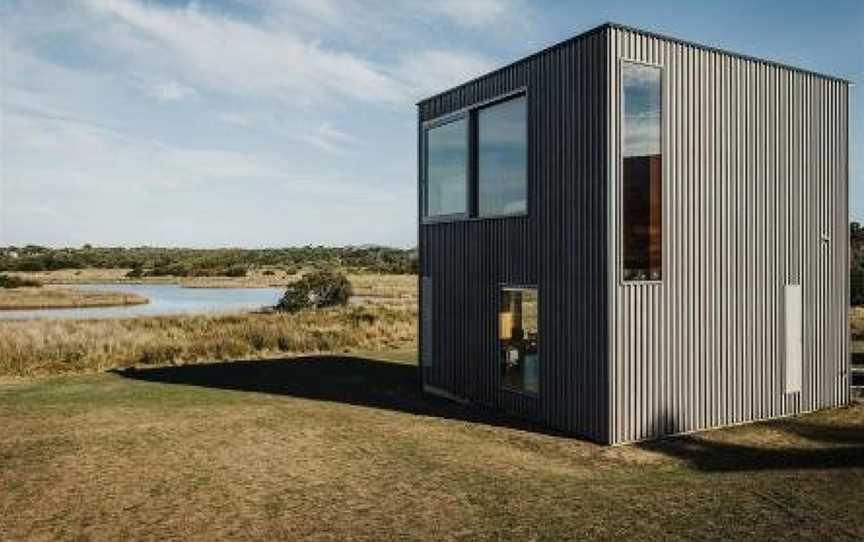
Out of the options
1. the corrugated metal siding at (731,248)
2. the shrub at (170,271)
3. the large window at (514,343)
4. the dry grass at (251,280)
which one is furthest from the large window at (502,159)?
the shrub at (170,271)

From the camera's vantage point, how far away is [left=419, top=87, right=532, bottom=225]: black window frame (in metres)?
13.9

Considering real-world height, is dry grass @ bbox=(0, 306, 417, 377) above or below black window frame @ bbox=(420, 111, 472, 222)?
below

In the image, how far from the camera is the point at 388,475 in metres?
10.3

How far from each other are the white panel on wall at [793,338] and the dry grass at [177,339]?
1391 cm

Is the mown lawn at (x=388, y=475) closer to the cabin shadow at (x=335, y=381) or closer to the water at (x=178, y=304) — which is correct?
the cabin shadow at (x=335, y=381)

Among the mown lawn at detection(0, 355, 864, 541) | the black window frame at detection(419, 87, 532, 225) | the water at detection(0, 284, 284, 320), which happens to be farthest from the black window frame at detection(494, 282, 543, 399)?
the water at detection(0, 284, 284, 320)

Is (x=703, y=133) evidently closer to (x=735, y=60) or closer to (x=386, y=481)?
(x=735, y=60)

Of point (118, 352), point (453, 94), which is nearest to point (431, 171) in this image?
point (453, 94)

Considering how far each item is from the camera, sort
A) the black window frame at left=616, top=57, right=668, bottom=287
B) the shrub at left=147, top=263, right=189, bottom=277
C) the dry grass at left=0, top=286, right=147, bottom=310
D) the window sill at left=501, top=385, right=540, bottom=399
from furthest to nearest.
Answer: the shrub at left=147, top=263, right=189, bottom=277 → the dry grass at left=0, top=286, right=147, bottom=310 → the window sill at left=501, top=385, right=540, bottom=399 → the black window frame at left=616, top=57, right=668, bottom=287

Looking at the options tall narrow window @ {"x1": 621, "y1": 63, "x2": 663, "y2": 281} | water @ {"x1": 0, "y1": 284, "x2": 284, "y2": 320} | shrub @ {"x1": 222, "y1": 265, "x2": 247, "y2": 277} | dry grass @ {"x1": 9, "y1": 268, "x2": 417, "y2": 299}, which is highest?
tall narrow window @ {"x1": 621, "y1": 63, "x2": 663, "y2": 281}

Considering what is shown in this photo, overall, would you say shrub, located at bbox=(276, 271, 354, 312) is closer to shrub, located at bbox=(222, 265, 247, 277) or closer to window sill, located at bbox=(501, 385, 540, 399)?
window sill, located at bbox=(501, 385, 540, 399)

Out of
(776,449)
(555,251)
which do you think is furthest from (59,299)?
(776,449)

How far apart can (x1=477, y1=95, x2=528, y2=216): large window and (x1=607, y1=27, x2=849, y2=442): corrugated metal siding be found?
99.0 inches

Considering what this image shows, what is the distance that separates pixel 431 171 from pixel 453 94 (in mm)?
1853
